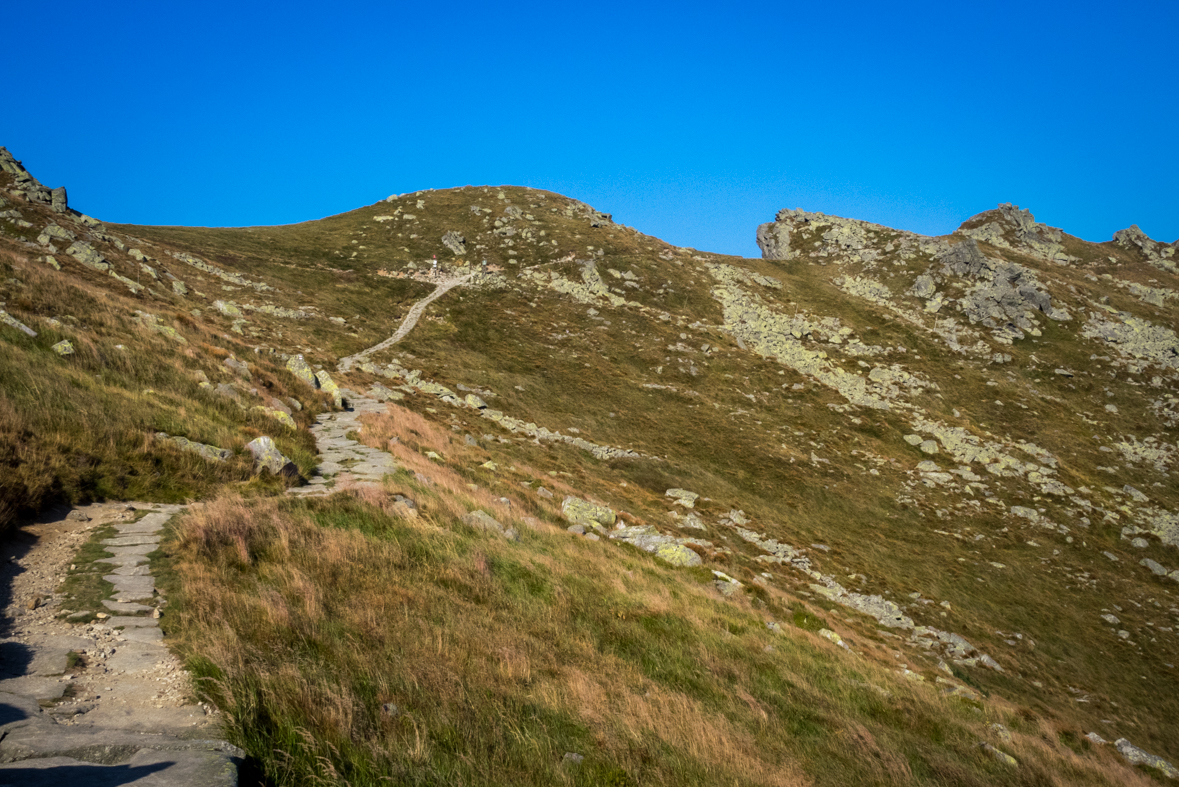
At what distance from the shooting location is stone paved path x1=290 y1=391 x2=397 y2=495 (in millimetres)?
16859

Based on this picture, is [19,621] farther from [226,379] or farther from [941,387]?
[941,387]

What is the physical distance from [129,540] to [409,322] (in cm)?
5904

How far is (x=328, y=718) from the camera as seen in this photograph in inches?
A: 235

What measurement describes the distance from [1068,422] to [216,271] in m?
97.8

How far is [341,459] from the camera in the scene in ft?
66.5

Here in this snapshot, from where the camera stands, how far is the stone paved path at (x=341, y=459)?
664 inches

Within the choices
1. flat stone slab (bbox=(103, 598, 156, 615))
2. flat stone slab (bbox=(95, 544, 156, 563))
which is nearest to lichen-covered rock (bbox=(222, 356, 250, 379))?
flat stone slab (bbox=(95, 544, 156, 563))

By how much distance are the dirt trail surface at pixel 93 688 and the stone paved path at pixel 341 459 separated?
6.31m

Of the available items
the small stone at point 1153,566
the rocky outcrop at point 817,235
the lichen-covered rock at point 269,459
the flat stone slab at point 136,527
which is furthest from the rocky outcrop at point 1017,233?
the flat stone slab at point 136,527

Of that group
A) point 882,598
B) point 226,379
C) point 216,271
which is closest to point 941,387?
point 882,598

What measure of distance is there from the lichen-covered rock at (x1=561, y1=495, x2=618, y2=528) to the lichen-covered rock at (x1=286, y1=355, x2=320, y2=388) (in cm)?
1757

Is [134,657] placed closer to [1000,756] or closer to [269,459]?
[269,459]

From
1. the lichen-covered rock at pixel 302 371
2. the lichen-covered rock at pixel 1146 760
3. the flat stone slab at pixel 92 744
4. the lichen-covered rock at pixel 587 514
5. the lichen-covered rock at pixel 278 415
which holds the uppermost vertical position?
the lichen-covered rock at pixel 302 371

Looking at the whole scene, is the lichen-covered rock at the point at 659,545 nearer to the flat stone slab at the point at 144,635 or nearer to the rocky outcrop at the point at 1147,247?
the flat stone slab at the point at 144,635
